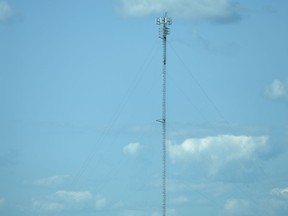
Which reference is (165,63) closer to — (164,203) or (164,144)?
(164,144)

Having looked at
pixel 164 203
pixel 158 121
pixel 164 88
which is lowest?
pixel 164 203

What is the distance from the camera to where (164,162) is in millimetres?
54406

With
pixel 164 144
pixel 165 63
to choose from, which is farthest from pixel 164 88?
pixel 164 144

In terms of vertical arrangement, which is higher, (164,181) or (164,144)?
(164,144)

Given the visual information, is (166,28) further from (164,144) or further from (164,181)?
(164,181)

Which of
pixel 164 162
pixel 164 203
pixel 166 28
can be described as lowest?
pixel 164 203

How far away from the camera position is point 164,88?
56.5m

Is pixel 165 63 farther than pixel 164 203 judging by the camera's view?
Yes

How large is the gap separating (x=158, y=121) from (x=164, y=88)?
14.2 ft

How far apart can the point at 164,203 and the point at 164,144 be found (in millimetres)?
7274

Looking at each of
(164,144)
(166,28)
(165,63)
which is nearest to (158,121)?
(164,144)

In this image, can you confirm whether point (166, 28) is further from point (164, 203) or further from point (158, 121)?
point (164, 203)

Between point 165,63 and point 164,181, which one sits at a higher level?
point 165,63

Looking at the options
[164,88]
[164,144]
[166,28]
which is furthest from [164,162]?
[166,28]
